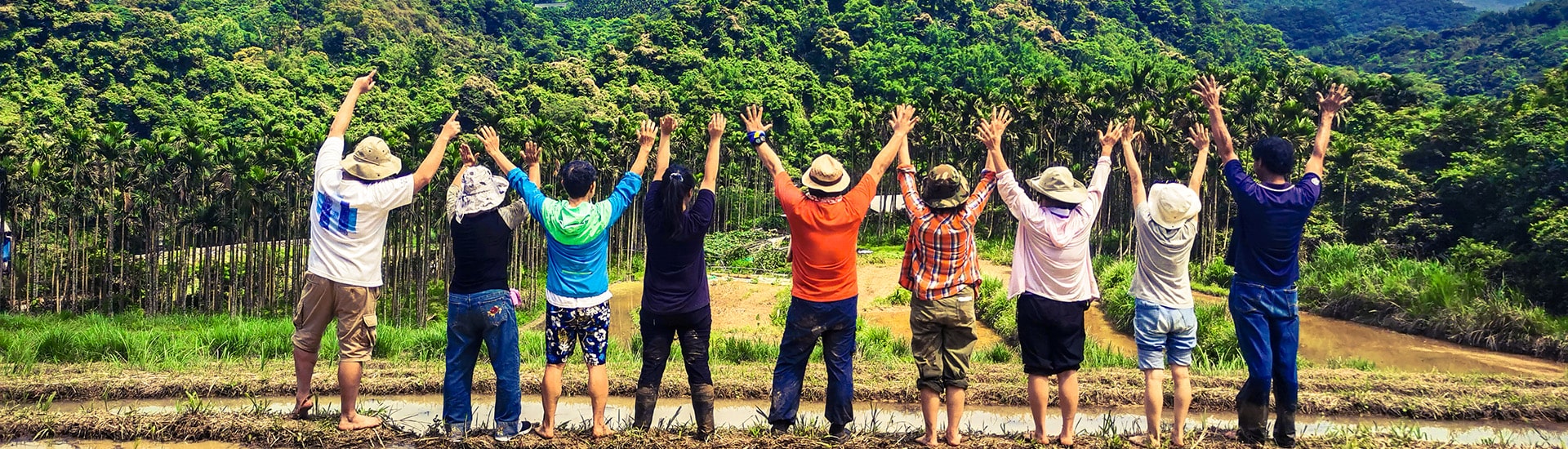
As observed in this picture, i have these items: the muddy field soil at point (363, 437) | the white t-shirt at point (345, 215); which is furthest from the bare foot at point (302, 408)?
the white t-shirt at point (345, 215)

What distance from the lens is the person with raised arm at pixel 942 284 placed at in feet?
22.0

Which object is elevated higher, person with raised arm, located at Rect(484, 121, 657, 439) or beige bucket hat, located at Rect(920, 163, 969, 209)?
beige bucket hat, located at Rect(920, 163, 969, 209)

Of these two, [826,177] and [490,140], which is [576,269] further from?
[826,177]

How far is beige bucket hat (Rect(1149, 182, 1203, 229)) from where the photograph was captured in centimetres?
670

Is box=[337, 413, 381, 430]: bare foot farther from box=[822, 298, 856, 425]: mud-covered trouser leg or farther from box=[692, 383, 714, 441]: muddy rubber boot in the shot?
box=[822, 298, 856, 425]: mud-covered trouser leg

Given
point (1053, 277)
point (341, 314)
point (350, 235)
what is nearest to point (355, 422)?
point (341, 314)

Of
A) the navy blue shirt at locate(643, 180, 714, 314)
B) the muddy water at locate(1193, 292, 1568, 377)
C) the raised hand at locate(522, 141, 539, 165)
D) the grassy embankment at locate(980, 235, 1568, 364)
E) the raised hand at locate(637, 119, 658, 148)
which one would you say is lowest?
the muddy water at locate(1193, 292, 1568, 377)

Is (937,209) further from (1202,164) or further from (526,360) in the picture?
(526,360)

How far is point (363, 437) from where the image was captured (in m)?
6.93

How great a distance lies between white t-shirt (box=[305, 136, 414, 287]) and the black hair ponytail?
165 cm

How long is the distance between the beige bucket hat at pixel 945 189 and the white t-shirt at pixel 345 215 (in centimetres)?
336

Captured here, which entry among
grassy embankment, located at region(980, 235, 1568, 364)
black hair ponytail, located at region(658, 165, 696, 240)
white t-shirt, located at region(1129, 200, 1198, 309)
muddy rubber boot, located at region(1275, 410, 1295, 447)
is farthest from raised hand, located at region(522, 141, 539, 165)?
grassy embankment, located at region(980, 235, 1568, 364)

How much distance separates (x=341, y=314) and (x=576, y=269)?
1620 millimetres

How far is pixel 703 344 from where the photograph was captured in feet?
23.0
